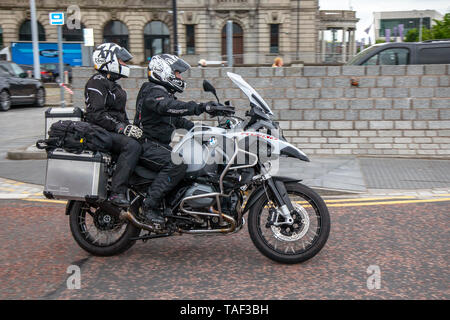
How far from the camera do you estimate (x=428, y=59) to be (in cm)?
1087

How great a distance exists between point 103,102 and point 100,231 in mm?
1187

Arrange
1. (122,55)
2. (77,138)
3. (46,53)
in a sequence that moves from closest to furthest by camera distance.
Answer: (77,138) < (122,55) < (46,53)

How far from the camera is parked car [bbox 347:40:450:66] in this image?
10.9 metres

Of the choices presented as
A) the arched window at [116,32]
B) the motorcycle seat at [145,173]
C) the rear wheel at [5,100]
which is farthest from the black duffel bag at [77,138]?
the arched window at [116,32]

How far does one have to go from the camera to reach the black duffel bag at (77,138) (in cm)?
447

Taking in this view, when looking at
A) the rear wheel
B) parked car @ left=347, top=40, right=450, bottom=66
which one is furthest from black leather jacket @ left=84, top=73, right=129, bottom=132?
the rear wheel

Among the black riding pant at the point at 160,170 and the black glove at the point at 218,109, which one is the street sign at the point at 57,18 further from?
the black glove at the point at 218,109

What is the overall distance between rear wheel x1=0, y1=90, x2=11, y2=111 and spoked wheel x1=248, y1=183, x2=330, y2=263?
1657 cm

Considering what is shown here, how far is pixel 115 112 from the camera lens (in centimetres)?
493

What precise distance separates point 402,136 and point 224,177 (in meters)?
6.90

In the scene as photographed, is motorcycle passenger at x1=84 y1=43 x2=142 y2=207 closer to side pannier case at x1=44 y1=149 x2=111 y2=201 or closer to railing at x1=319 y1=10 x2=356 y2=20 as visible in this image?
side pannier case at x1=44 y1=149 x2=111 y2=201

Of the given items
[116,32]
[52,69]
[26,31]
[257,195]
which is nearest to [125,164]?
[257,195]

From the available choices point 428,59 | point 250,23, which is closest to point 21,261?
point 428,59

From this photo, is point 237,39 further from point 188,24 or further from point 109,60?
point 109,60
